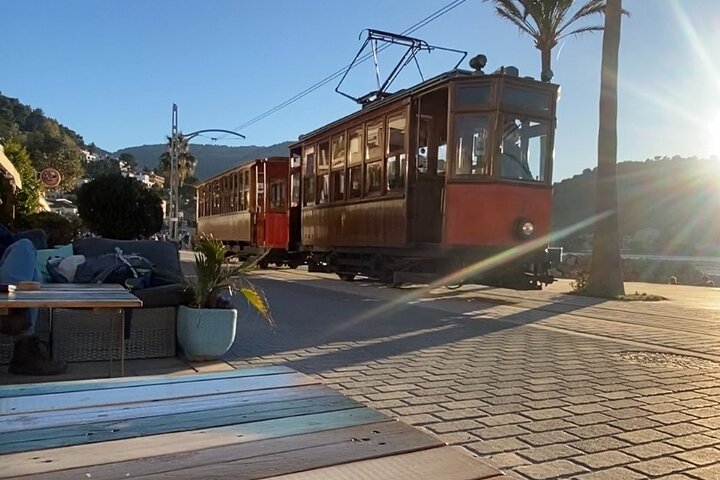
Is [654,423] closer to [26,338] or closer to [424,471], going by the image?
[424,471]

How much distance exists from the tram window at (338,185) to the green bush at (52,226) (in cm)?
588

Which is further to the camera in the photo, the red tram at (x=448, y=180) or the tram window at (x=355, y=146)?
the tram window at (x=355, y=146)

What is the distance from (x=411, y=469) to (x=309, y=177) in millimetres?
15794

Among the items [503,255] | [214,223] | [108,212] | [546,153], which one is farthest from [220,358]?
[214,223]

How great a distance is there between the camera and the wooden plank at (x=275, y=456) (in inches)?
62.9

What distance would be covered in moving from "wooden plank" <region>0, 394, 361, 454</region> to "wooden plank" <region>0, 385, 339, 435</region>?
0.04 metres

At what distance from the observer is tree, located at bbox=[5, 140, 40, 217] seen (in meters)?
18.2

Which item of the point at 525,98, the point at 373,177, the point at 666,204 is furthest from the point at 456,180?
the point at 666,204

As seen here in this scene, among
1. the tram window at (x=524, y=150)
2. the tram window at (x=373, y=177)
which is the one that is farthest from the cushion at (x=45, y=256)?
the tram window at (x=373, y=177)

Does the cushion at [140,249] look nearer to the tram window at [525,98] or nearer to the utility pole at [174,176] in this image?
the tram window at [525,98]

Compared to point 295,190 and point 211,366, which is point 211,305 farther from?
point 295,190

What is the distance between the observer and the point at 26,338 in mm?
4949

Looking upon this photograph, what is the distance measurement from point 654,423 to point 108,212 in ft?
41.7

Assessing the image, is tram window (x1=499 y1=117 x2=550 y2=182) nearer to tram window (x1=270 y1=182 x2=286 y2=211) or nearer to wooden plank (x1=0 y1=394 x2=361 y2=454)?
tram window (x1=270 y1=182 x2=286 y2=211)
